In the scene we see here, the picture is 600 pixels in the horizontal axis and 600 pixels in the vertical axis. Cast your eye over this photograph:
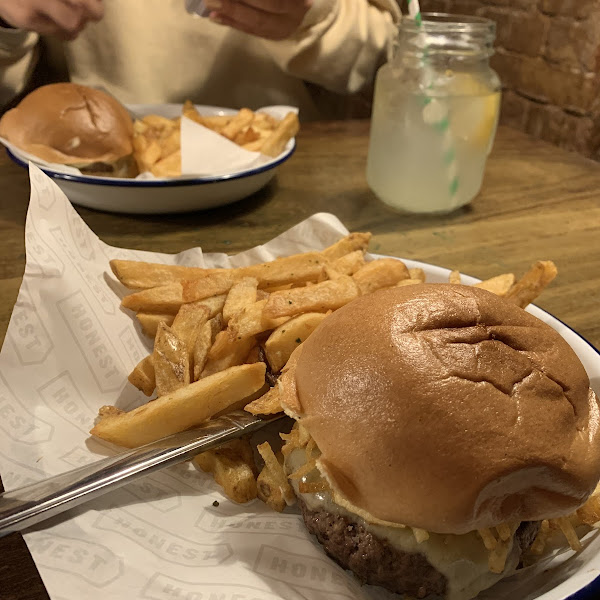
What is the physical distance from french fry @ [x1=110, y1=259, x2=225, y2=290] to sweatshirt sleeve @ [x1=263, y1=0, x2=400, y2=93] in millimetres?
2203

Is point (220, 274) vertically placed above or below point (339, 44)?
below

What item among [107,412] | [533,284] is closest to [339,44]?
[533,284]

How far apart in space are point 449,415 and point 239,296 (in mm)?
591

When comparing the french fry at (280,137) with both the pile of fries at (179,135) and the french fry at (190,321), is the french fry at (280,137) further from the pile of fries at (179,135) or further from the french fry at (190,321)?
the french fry at (190,321)

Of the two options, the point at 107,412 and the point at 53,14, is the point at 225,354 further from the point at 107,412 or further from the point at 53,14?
the point at 53,14

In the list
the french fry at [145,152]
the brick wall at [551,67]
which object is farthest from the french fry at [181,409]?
the brick wall at [551,67]

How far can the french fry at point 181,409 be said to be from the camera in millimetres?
1015

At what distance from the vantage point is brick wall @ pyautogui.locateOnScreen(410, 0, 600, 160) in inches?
132

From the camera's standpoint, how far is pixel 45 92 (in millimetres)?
2246

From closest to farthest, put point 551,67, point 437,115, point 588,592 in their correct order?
point 588,592, point 437,115, point 551,67

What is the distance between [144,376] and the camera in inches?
46.0

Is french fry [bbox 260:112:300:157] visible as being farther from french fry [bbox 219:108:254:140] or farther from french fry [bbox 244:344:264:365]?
french fry [bbox 244:344:264:365]

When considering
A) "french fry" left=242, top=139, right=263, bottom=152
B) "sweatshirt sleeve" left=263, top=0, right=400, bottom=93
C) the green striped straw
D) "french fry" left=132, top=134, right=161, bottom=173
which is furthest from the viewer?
"sweatshirt sleeve" left=263, top=0, right=400, bottom=93

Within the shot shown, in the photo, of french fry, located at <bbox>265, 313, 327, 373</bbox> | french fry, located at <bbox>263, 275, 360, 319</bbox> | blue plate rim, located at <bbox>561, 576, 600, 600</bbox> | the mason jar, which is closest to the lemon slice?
the mason jar
